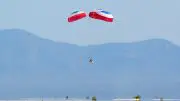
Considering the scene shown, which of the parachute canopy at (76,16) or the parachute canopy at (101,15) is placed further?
the parachute canopy at (76,16)

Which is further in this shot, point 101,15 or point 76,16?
point 76,16

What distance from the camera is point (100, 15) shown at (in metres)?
66.8

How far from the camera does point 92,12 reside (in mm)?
66688

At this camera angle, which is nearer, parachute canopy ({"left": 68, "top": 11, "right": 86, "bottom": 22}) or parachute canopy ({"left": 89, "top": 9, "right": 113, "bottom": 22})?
parachute canopy ({"left": 89, "top": 9, "right": 113, "bottom": 22})

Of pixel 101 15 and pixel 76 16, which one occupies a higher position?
pixel 76 16

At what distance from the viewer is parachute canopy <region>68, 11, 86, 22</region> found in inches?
2613

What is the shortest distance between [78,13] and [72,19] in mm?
861

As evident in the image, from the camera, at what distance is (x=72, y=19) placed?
6662cm

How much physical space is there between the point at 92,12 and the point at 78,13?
1.37m

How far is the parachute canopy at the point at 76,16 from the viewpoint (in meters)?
66.4

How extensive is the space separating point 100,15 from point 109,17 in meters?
1.12

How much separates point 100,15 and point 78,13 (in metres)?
2.14

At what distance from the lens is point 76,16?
6700 cm

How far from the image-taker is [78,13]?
6688 cm
